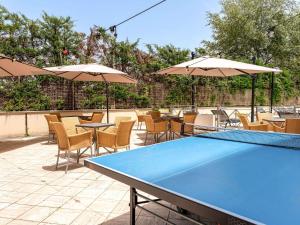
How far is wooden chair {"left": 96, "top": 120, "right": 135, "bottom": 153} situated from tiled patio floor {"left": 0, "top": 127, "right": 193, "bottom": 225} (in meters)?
0.70

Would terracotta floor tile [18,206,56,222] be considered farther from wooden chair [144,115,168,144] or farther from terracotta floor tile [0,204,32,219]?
wooden chair [144,115,168,144]

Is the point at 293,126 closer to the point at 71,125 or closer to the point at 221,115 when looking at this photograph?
the point at 221,115

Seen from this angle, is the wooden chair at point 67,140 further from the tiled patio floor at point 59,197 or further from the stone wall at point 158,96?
the stone wall at point 158,96

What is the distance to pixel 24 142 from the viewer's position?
952 centimetres

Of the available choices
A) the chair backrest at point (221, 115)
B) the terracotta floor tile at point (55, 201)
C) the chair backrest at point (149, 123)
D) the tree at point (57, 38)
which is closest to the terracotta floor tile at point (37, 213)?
the terracotta floor tile at point (55, 201)

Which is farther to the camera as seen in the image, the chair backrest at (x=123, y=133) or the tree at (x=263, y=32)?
the tree at (x=263, y=32)

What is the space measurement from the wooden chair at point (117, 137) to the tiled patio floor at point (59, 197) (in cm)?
70

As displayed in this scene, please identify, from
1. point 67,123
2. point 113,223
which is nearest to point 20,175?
point 67,123

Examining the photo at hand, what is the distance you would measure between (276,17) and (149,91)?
534 inches

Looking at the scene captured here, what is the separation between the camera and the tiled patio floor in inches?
142

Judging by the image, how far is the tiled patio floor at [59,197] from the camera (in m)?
3.61

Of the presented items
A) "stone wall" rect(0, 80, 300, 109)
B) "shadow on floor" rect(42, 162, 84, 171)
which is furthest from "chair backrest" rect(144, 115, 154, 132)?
"stone wall" rect(0, 80, 300, 109)

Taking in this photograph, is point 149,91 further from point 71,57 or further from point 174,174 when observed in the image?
point 174,174

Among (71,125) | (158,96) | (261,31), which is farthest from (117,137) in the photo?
(261,31)
